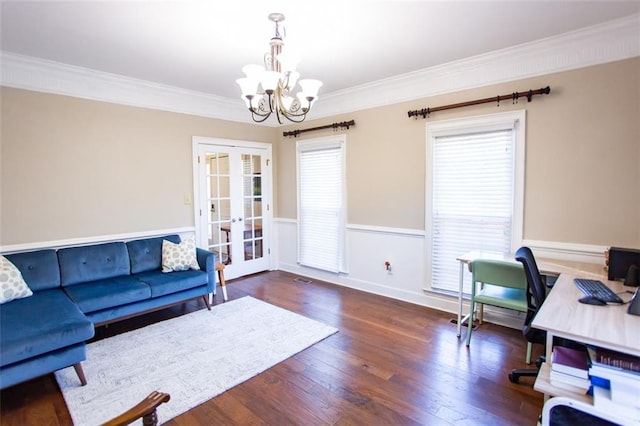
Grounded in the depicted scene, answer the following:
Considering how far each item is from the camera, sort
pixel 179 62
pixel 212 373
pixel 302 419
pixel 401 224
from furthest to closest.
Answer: pixel 401 224
pixel 179 62
pixel 212 373
pixel 302 419

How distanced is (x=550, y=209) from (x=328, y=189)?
8.58 feet

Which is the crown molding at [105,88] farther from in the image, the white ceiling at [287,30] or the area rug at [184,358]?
the area rug at [184,358]

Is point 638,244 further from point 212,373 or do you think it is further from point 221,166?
point 221,166

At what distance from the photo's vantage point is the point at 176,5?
218cm

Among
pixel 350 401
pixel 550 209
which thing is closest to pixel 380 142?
pixel 550 209

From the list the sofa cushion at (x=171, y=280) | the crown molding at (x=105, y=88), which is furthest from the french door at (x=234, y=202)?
the sofa cushion at (x=171, y=280)

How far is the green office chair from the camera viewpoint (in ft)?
8.38

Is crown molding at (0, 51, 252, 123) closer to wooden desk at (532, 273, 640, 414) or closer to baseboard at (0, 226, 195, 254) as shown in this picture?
baseboard at (0, 226, 195, 254)

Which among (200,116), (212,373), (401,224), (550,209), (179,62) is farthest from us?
(200,116)

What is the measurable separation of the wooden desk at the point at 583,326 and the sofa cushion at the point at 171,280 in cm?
311

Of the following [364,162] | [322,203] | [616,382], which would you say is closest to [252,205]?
[322,203]

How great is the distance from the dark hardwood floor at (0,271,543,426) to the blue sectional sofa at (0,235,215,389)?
28 centimetres

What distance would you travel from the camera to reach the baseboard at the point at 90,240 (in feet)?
10.2

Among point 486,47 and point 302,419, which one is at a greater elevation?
point 486,47
